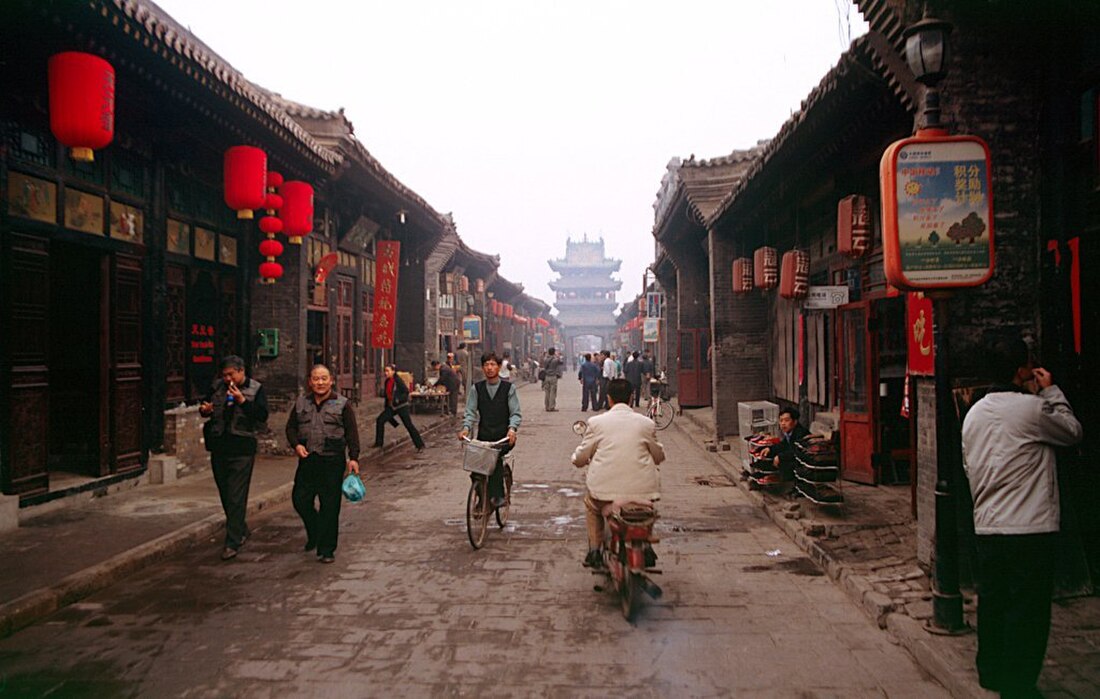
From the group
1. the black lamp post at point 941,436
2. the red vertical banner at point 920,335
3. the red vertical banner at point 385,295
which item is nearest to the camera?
the black lamp post at point 941,436

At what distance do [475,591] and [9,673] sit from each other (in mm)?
2689

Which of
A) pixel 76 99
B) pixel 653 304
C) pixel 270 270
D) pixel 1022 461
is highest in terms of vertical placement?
pixel 76 99

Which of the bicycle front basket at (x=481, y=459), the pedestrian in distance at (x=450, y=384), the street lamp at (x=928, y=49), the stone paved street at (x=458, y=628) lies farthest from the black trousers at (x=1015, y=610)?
the pedestrian in distance at (x=450, y=384)

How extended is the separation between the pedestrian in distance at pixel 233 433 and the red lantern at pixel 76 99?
83.4 inches

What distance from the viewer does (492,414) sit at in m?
7.21

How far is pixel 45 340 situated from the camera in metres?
7.77

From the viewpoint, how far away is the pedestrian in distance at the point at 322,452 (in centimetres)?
639

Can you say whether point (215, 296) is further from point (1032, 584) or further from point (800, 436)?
point (1032, 584)

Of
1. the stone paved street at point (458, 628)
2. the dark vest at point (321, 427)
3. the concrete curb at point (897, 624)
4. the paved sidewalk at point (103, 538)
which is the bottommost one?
the stone paved street at point (458, 628)

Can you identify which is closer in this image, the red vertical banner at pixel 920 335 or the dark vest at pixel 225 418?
the red vertical banner at pixel 920 335

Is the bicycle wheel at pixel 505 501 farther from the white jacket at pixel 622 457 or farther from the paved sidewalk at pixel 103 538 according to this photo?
the paved sidewalk at pixel 103 538

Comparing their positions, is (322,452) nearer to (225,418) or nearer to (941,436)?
(225,418)

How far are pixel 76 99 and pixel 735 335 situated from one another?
37.4ft

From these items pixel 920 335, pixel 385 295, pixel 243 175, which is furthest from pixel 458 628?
pixel 385 295
